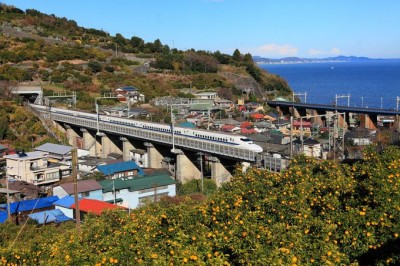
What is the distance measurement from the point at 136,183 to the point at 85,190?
2.26 m

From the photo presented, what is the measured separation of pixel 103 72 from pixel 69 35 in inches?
824

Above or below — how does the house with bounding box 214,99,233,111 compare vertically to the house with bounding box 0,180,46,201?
above

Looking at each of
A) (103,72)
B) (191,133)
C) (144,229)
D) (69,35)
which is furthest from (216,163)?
(69,35)

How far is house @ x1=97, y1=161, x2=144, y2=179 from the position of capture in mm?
21023

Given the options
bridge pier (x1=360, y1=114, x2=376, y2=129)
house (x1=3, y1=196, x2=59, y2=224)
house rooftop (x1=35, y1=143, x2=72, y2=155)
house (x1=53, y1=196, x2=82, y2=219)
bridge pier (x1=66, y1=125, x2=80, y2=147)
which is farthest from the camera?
bridge pier (x1=360, y1=114, x2=376, y2=129)

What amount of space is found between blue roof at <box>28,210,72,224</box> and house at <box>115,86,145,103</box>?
27142mm

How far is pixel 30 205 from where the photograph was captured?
53.1 ft

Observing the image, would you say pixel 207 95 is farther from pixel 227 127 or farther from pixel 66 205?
pixel 66 205

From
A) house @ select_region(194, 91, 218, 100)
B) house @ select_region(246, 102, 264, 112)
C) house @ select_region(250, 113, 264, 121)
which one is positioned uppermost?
house @ select_region(194, 91, 218, 100)

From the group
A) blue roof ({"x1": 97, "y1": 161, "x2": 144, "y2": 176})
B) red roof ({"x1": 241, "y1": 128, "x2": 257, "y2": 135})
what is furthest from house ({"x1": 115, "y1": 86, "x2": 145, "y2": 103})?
blue roof ({"x1": 97, "y1": 161, "x2": 144, "y2": 176})

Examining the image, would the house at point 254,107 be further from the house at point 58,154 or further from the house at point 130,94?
the house at point 58,154

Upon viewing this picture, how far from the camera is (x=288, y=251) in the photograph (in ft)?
16.5

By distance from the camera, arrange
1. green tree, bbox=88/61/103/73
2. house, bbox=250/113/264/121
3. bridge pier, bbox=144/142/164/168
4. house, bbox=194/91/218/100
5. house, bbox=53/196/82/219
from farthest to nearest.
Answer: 1. green tree, bbox=88/61/103/73
2. house, bbox=194/91/218/100
3. house, bbox=250/113/264/121
4. bridge pier, bbox=144/142/164/168
5. house, bbox=53/196/82/219

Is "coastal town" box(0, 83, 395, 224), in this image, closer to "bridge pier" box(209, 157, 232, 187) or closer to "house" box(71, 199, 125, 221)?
"house" box(71, 199, 125, 221)
